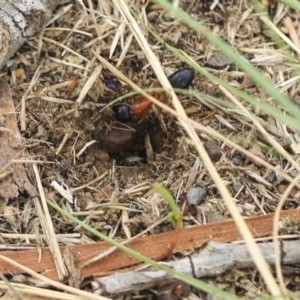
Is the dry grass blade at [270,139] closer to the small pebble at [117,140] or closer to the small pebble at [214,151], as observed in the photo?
the small pebble at [214,151]

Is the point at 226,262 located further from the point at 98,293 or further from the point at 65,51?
the point at 65,51

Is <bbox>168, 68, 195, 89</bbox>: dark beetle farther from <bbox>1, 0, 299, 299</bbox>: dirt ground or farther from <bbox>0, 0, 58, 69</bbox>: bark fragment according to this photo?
<bbox>0, 0, 58, 69</bbox>: bark fragment

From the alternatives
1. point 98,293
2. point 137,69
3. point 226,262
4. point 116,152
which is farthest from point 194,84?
point 98,293

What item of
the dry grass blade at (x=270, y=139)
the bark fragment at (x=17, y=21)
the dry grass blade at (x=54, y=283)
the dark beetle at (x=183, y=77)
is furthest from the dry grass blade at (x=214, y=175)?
the dry grass blade at (x=54, y=283)

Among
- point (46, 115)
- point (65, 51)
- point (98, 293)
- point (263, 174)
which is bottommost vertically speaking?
point (98, 293)

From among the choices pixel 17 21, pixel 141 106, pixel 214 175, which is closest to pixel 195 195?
pixel 214 175
